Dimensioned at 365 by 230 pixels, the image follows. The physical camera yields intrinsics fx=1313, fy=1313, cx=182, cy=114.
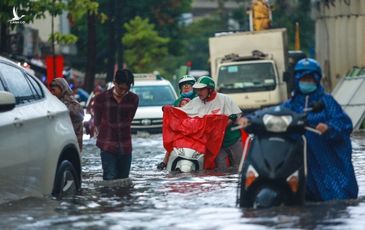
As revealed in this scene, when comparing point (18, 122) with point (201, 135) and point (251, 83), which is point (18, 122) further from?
point (251, 83)

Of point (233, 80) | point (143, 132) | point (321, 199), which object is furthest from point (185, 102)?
point (233, 80)

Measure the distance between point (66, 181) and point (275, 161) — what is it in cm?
255

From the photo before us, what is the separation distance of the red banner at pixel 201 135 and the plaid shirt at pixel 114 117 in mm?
1664

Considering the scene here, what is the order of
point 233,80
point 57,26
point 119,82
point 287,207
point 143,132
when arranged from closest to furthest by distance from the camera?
point 287,207 → point 119,82 → point 143,132 → point 233,80 → point 57,26

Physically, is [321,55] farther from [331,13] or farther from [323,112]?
[323,112]

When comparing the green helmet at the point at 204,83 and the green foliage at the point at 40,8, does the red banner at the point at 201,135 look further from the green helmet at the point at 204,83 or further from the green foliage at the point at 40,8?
the green foliage at the point at 40,8

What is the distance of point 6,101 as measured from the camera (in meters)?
10.8

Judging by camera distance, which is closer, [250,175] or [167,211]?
[250,175]

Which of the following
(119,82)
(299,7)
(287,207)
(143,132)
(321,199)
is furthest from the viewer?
(299,7)

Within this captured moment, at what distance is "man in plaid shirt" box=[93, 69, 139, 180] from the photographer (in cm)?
1581

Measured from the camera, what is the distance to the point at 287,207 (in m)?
10.8

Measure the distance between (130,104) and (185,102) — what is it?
9.39 ft

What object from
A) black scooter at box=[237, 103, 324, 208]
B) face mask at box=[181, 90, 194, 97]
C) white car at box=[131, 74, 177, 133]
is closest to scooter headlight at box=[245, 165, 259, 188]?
black scooter at box=[237, 103, 324, 208]

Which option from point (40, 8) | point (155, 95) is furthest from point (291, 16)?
point (40, 8)
